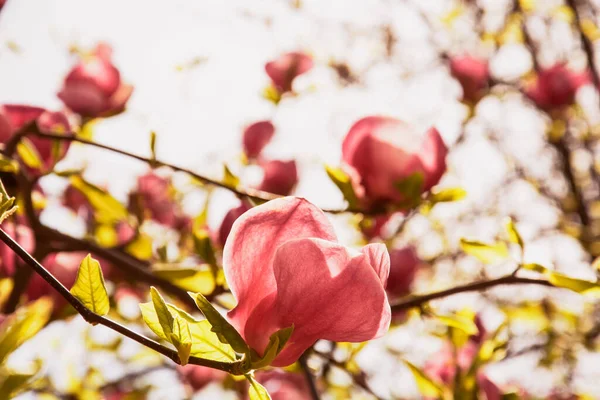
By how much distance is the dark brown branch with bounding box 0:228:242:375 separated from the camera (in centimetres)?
32

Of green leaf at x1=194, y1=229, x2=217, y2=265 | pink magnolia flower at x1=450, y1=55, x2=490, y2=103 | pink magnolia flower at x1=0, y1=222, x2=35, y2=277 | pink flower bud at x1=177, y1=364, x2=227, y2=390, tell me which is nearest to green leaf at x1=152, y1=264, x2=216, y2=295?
green leaf at x1=194, y1=229, x2=217, y2=265

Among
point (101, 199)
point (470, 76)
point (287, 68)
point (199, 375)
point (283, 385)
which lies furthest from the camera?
point (470, 76)

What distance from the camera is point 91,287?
35 centimetres

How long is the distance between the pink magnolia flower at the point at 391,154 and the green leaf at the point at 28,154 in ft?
1.27

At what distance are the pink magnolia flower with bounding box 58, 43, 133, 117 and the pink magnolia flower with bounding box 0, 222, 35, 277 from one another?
0.81 feet

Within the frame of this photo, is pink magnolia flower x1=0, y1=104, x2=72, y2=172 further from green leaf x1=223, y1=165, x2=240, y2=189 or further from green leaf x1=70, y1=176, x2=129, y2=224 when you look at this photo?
green leaf x1=223, y1=165, x2=240, y2=189

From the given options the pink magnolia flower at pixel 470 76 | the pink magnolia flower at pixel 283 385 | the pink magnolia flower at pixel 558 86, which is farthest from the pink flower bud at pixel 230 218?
the pink magnolia flower at pixel 558 86

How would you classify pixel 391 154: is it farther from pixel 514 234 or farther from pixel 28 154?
pixel 28 154

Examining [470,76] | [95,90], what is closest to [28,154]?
[95,90]

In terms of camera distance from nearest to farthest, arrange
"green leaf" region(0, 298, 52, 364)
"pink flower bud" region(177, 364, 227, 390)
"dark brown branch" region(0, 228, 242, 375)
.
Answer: "dark brown branch" region(0, 228, 242, 375)
"green leaf" region(0, 298, 52, 364)
"pink flower bud" region(177, 364, 227, 390)

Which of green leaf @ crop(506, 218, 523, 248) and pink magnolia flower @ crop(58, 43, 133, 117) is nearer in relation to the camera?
green leaf @ crop(506, 218, 523, 248)

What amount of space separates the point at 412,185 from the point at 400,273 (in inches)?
15.5

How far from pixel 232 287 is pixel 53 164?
0.42m

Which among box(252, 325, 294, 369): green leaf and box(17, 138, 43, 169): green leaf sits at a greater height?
box(252, 325, 294, 369): green leaf
